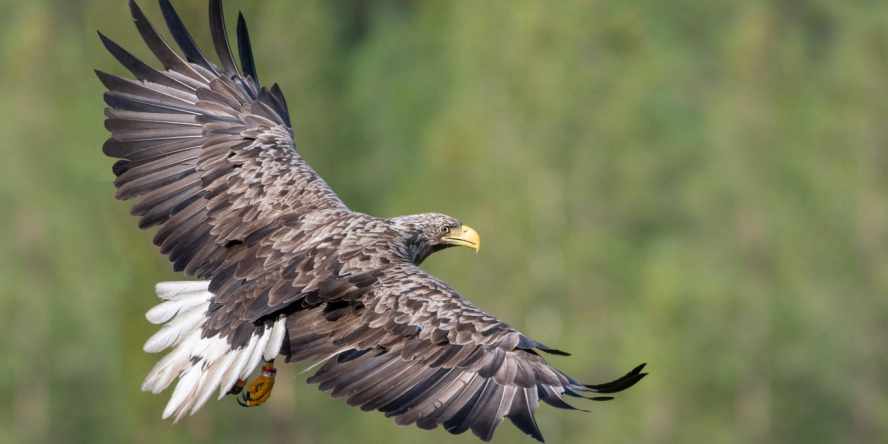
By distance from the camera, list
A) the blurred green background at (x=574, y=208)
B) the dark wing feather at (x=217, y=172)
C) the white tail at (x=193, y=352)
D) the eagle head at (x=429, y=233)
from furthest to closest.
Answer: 1. the blurred green background at (x=574, y=208)
2. the eagle head at (x=429, y=233)
3. the dark wing feather at (x=217, y=172)
4. the white tail at (x=193, y=352)

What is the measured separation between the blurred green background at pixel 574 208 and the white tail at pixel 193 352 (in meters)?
10.8

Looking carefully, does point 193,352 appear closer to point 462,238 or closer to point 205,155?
point 205,155

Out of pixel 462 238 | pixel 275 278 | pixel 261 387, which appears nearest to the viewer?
pixel 275 278

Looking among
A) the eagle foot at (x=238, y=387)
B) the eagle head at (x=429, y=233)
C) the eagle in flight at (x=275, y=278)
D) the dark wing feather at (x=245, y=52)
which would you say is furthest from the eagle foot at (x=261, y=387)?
the dark wing feather at (x=245, y=52)

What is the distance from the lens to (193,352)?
8.88 metres

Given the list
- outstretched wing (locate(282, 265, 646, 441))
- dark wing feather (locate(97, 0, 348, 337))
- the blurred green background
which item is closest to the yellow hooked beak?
dark wing feather (locate(97, 0, 348, 337))

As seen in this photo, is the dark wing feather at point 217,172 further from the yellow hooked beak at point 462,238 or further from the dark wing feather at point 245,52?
the yellow hooked beak at point 462,238

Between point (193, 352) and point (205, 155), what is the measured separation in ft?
5.54

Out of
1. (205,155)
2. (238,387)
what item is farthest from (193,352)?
(205,155)

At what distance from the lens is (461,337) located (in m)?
7.89

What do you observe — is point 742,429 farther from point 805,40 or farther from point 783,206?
point 805,40

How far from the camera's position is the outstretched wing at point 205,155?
30.8 ft

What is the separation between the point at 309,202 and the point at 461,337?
2.24 meters

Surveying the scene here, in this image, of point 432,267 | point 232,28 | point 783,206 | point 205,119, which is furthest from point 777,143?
point 205,119
